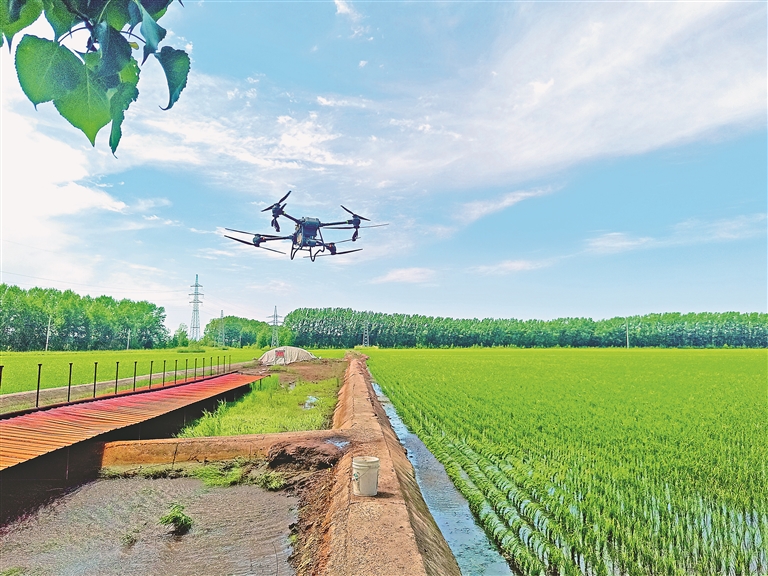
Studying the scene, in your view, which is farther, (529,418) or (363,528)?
(529,418)

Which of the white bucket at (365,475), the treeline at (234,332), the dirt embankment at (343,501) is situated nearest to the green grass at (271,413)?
the dirt embankment at (343,501)

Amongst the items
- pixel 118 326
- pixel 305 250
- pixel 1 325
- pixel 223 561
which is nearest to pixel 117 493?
pixel 223 561

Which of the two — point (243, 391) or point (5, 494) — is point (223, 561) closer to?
point (5, 494)

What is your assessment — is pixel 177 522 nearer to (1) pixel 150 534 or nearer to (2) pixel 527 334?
(1) pixel 150 534

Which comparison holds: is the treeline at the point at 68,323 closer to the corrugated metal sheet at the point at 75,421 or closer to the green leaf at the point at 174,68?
the corrugated metal sheet at the point at 75,421

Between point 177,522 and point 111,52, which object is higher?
point 111,52

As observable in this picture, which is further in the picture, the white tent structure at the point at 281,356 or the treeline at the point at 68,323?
the treeline at the point at 68,323

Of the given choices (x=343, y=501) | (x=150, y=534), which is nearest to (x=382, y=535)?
(x=343, y=501)
